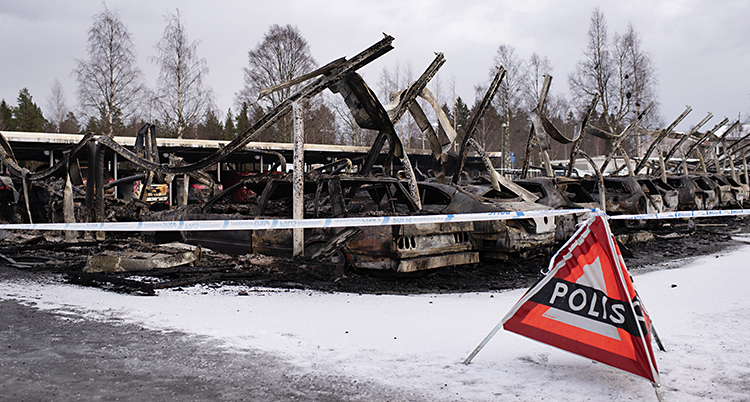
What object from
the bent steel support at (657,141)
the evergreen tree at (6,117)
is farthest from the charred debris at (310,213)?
the evergreen tree at (6,117)

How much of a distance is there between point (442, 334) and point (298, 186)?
330cm

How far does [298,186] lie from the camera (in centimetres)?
635

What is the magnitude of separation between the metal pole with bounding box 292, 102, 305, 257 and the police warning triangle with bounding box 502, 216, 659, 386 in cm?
358

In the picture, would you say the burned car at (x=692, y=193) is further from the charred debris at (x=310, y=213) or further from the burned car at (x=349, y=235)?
the burned car at (x=349, y=235)

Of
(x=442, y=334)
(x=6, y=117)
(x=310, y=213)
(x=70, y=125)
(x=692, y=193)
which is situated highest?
(x=6, y=117)

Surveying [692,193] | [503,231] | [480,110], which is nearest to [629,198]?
[692,193]

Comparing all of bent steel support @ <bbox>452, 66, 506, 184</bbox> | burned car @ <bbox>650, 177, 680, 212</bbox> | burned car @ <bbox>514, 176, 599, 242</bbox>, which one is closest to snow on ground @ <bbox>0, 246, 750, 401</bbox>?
burned car @ <bbox>514, 176, 599, 242</bbox>

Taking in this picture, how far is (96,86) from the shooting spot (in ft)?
99.5

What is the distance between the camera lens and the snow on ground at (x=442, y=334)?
8.80 feet

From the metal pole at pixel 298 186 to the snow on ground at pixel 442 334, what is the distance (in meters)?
0.87

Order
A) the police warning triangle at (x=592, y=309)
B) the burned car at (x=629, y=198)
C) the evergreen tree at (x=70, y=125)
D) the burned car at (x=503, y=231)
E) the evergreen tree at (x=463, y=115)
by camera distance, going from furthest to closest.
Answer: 1. the evergreen tree at (x=463, y=115)
2. the evergreen tree at (x=70, y=125)
3. the burned car at (x=629, y=198)
4. the burned car at (x=503, y=231)
5. the police warning triangle at (x=592, y=309)

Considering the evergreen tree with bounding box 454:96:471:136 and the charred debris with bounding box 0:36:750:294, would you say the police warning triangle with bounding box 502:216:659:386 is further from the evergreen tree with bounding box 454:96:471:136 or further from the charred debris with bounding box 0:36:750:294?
the evergreen tree with bounding box 454:96:471:136

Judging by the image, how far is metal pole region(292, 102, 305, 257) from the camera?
19.8 feet

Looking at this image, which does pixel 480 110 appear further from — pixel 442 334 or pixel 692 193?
pixel 692 193
